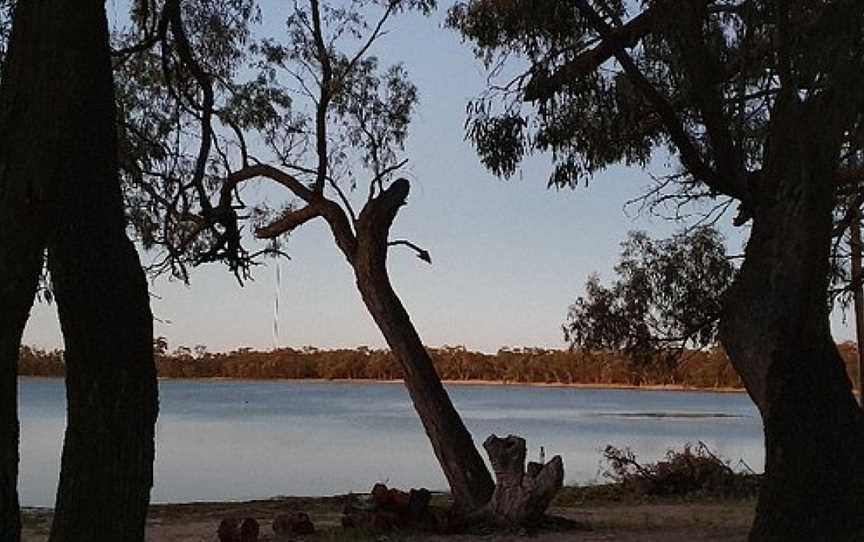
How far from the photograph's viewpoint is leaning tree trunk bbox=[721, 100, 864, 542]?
571 cm

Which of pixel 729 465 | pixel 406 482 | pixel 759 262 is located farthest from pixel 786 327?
pixel 406 482

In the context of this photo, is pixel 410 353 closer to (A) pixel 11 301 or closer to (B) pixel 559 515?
(B) pixel 559 515

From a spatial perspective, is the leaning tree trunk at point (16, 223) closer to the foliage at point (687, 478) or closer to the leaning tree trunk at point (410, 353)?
the leaning tree trunk at point (410, 353)

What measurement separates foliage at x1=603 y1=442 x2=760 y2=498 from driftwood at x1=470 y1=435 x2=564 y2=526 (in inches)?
146

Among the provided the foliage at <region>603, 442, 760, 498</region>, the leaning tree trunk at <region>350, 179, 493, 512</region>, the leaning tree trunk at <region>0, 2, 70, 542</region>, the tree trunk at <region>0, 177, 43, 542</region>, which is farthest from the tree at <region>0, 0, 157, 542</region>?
the foliage at <region>603, 442, 760, 498</region>

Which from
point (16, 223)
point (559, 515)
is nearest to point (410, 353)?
point (559, 515)

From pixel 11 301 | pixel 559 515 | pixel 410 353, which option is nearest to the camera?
pixel 11 301

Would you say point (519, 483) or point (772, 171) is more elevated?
point (772, 171)

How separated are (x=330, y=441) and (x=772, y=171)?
18416mm

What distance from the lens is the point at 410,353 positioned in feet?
29.0

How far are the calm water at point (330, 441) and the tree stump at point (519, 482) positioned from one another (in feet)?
18.2

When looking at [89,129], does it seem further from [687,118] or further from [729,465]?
[729,465]

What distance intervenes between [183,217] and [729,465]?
6.15 metres

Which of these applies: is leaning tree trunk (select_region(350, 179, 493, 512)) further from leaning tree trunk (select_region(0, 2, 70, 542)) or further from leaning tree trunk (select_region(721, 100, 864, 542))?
leaning tree trunk (select_region(0, 2, 70, 542))
